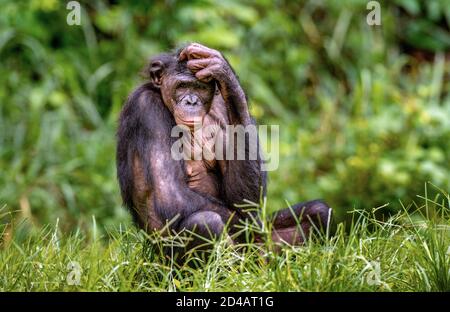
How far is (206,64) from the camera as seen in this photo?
21.3 ft

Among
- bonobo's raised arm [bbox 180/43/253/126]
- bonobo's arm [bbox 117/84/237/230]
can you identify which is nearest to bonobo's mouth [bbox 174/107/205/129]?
bonobo's arm [bbox 117/84/237/230]

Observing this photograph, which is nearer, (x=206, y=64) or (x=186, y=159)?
(x=206, y=64)

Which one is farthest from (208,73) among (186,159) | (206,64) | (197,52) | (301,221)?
(301,221)

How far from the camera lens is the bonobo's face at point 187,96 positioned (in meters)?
6.57

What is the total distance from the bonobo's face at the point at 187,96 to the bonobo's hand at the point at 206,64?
0.08 meters

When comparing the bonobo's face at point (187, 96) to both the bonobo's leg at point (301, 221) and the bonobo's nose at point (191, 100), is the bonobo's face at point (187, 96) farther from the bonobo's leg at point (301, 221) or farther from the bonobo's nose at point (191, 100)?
the bonobo's leg at point (301, 221)

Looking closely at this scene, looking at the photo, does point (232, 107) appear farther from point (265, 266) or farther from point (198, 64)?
point (265, 266)

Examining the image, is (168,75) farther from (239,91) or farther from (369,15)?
(369,15)

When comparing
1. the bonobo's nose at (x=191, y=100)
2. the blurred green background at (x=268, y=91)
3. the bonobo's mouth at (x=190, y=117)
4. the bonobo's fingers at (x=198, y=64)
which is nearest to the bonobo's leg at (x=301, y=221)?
the bonobo's mouth at (x=190, y=117)

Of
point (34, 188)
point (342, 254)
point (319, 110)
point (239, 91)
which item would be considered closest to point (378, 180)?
point (319, 110)

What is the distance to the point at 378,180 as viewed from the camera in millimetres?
11391

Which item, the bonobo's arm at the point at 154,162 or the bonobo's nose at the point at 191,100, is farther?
the bonobo's nose at the point at 191,100

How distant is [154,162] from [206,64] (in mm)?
819

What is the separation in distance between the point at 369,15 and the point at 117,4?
12.4 ft
